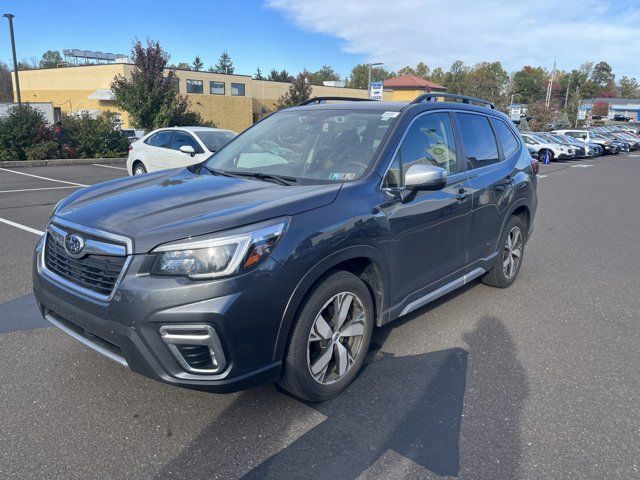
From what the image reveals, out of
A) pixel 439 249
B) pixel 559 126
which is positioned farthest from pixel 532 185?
pixel 559 126

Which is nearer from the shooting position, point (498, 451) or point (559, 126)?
point (498, 451)

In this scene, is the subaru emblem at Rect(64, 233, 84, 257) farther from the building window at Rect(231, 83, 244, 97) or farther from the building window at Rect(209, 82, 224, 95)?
the building window at Rect(231, 83, 244, 97)

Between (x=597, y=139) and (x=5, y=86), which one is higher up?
(x=5, y=86)

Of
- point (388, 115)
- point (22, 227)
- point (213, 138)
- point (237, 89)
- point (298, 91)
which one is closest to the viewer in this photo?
point (388, 115)

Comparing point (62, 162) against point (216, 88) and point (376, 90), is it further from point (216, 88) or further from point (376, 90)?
point (216, 88)

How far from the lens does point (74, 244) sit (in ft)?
9.39

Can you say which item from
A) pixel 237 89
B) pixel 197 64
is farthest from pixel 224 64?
pixel 237 89

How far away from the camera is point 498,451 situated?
2.77 m

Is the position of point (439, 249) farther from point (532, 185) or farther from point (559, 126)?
point (559, 126)

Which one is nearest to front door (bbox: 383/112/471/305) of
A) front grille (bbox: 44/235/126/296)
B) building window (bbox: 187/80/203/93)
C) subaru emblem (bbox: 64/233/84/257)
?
front grille (bbox: 44/235/126/296)

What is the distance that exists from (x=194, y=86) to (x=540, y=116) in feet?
129

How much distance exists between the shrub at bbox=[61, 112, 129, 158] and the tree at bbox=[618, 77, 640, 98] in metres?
149

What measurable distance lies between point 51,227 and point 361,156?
208 cm

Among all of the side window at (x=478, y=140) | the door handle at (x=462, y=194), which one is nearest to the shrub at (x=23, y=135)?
the side window at (x=478, y=140)
